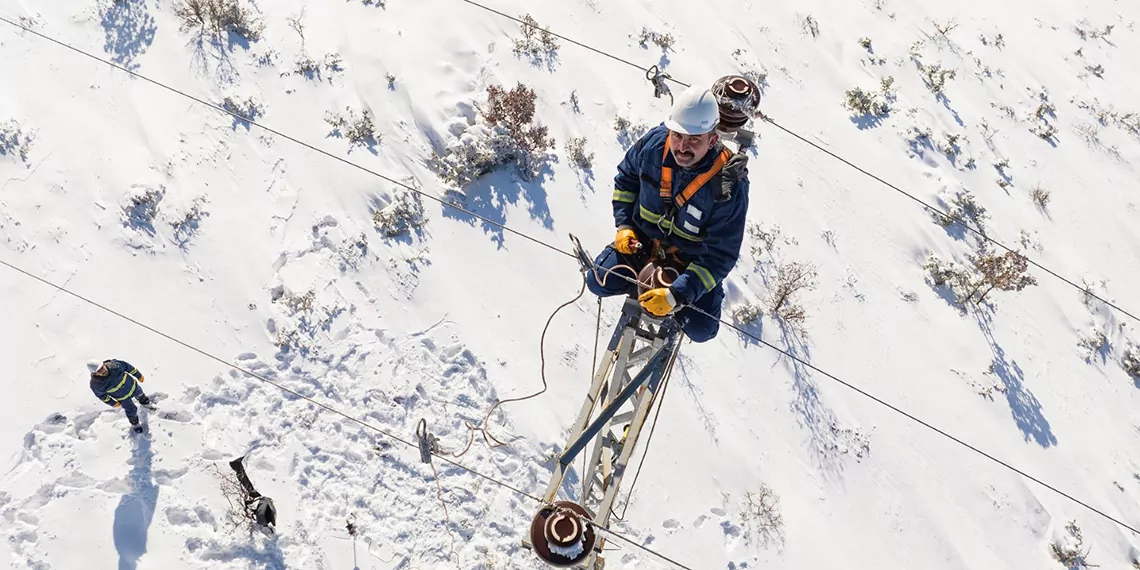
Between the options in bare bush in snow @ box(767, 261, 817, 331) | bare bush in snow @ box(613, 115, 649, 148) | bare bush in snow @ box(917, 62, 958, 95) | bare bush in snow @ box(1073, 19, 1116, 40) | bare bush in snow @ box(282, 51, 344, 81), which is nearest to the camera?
bare bush in snow @ box(767, 261, 817, 331)

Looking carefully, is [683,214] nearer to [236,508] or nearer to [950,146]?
[236,508]

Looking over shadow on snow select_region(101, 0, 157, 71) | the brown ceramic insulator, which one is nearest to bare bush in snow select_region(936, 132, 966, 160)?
the brown ceramic insulator

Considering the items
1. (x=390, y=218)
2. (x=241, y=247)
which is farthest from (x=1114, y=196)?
(x=241, y=247)

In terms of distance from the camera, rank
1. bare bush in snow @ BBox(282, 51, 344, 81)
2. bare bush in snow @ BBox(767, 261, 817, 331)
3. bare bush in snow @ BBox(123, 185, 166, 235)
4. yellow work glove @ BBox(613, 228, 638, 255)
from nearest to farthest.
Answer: yellow work glove @ BBox(613, 228, 638, 255), bare bush in snow @ BBox(123, 185, 166, 235), bare bush in snow @ BBox(767, 261, 817, 331), bare bush in snow @ BBox(282, 51, 344, 81)

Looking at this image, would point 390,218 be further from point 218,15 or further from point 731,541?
point 731,541

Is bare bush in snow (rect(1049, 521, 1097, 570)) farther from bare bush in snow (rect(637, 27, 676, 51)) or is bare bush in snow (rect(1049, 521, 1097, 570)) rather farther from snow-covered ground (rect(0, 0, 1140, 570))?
A: bare bush in snow (rect(637, 27, 676, 51))

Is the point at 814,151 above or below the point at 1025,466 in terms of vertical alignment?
above
